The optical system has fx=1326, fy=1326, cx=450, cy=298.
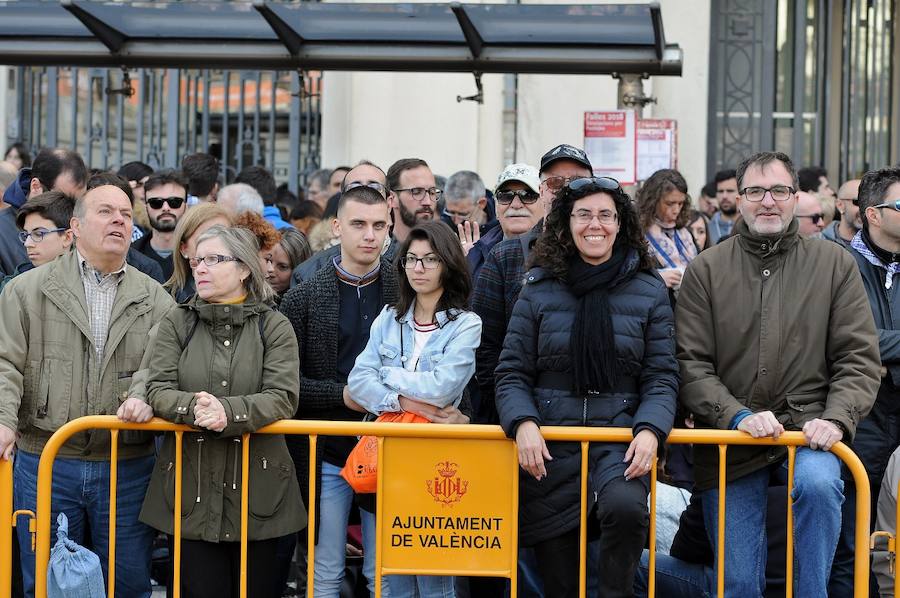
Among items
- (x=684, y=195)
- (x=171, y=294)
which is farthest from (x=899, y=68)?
(x=171, y=294)

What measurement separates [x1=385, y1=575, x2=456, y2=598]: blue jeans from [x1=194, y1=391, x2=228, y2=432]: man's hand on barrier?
103cm

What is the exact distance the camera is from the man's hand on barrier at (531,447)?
524cm

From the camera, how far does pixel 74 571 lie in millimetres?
5305

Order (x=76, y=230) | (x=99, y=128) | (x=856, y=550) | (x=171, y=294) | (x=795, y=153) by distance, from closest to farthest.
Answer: (x=856, y=550)
(x=76, y=230)
(x=171, y=294)
(x=795, y=153)
(x=99, y=128)

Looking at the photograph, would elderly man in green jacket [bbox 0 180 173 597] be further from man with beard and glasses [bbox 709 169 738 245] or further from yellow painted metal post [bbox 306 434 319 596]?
man with beard and glasses [bbox 709 169 738 245]

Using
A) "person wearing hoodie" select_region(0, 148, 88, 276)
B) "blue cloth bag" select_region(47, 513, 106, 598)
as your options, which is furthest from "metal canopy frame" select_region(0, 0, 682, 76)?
"blue cloth bag" select_region(47, 513, 106, 598)

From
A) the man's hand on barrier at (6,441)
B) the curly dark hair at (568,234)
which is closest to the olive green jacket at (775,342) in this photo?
the curly dark hair at (568,234)

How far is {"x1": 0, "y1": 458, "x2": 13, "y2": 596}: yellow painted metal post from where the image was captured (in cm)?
554

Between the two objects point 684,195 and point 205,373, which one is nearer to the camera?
point 205,373

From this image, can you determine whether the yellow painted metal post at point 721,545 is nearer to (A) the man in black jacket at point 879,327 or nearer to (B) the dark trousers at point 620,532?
(B) the dark trousers at point 620,532

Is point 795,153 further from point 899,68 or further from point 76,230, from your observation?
point 76,230

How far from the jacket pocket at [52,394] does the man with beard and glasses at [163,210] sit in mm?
1818

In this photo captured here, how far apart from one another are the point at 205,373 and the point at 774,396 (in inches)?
93.2

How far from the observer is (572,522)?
5.37 meters
